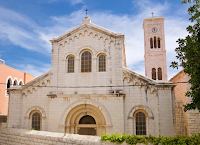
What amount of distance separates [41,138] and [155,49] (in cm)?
2953

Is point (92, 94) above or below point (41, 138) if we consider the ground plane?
above

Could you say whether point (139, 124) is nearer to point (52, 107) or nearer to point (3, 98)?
point (52, 107)

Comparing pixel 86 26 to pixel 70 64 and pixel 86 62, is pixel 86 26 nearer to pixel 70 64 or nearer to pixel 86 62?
pixel 86 62

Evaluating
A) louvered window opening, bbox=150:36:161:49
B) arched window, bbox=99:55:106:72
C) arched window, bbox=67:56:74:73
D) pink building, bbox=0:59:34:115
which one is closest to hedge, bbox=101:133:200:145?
arched window, bbox=99:55:106:72

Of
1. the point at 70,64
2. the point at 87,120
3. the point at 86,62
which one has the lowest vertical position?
the point at 87,120

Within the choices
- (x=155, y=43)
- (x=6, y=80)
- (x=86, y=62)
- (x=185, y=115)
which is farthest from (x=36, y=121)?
(x=155, y=43)

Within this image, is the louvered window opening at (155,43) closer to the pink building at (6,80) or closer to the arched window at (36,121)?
the pink building at (6,80)

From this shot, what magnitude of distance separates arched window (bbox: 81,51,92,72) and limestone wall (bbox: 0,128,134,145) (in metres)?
5.72

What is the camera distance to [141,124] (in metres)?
14.6

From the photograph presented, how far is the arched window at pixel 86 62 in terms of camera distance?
1595cm

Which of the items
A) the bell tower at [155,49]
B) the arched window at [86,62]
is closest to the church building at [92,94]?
the arched window at [86,62]

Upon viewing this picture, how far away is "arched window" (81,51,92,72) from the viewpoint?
15953 millimetres

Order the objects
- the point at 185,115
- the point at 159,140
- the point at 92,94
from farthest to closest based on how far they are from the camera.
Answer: the point at 185,115, the point at 92,94, the point at 159,140

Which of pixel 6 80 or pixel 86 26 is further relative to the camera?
pixel 6 80
